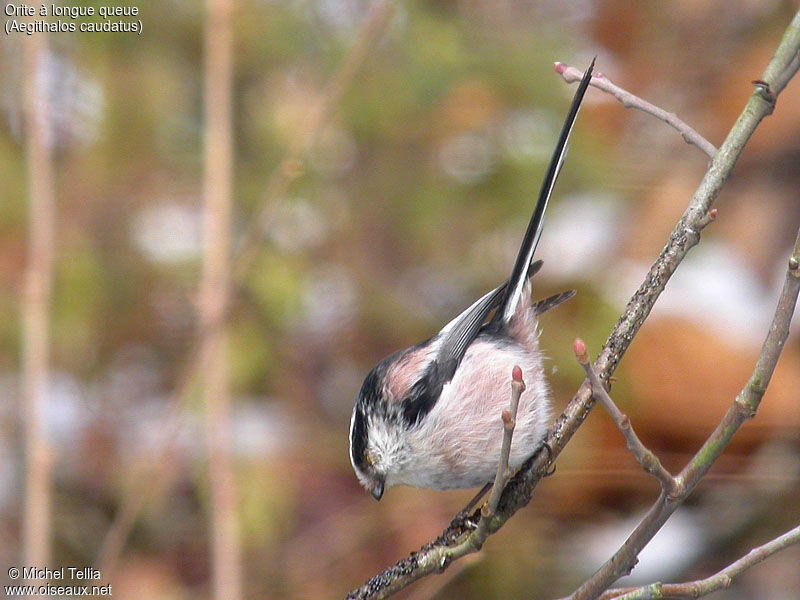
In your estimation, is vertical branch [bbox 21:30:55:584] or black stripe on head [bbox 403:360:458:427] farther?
vertical branch [bbox 21:30:55:584]

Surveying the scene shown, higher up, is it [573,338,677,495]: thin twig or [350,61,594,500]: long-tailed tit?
[573,338,677,495]: thin twig

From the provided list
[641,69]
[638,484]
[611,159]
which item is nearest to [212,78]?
[611,159]

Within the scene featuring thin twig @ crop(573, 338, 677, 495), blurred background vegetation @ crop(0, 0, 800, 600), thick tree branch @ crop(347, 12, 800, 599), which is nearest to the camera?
thin twig @ crop(573, 338, 677, 495)

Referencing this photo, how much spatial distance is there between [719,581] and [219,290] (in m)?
1.47

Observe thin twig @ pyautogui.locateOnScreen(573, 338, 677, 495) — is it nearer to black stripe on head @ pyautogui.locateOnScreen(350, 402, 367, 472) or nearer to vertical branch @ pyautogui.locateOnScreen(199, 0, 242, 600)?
black stripe on head @ pyautogui.locateOnScreen(350, 402, 367, 472)

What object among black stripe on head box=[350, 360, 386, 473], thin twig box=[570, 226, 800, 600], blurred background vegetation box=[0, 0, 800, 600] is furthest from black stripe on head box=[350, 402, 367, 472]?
blurred background vegetation box=[0, 0, 800, 600]

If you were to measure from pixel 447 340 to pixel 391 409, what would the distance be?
0.87 ft

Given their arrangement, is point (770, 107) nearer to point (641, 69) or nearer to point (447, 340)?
point (447, 340)

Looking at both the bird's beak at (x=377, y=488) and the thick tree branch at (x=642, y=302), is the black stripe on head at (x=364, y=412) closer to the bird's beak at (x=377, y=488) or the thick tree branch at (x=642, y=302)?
the bird's beak at (x=377, y=488)

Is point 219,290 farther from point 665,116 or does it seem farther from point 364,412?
point 665,116

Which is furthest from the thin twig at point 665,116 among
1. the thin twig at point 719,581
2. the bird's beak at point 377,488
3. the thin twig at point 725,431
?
the bird's beak at point 377,488

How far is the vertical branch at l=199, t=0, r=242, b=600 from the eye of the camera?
2225mm

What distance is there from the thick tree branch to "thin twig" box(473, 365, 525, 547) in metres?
0.03

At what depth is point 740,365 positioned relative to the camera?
3.58 m
